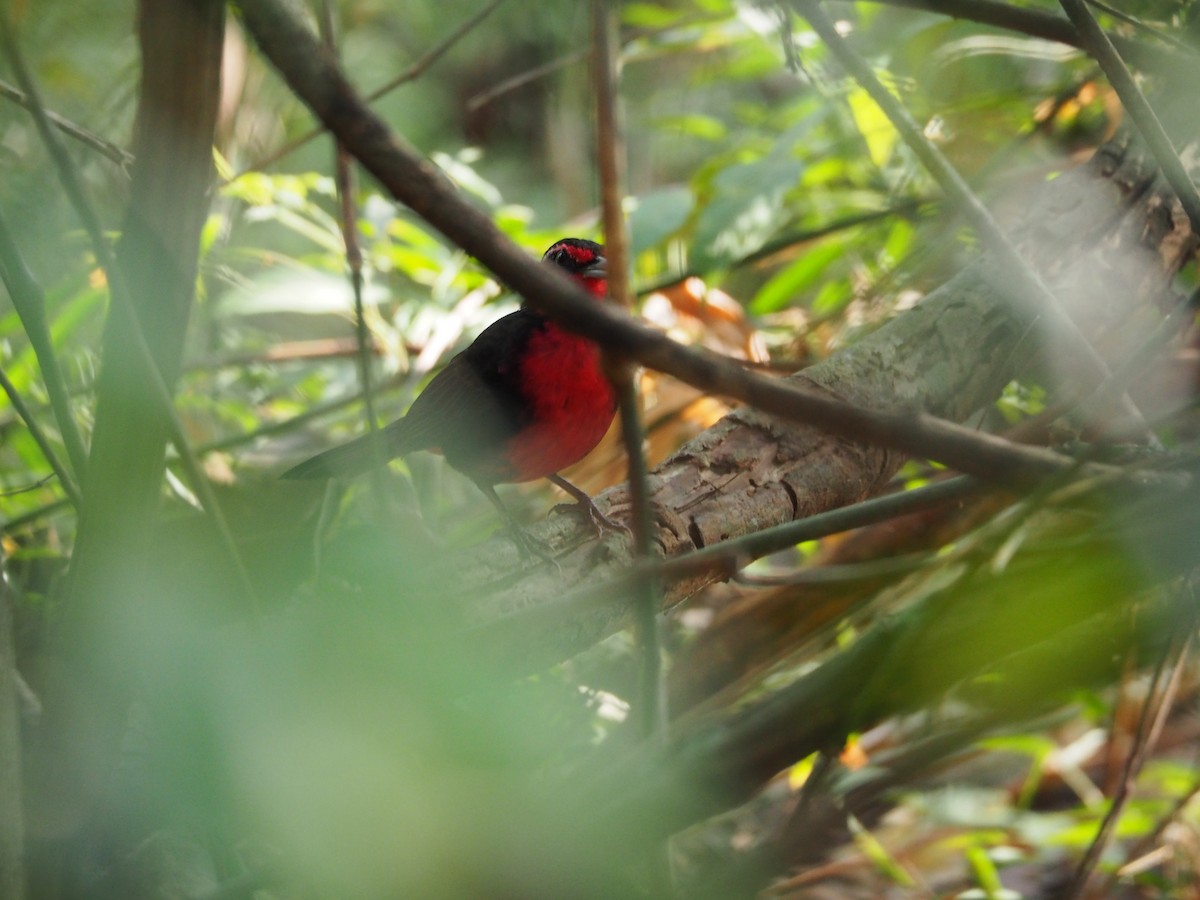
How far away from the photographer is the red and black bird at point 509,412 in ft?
7.44

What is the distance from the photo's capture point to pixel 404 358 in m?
3.50

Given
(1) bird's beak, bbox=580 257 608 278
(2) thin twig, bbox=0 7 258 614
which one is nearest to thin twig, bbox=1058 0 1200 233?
(2) thin twig, bbox=0 7 258 614

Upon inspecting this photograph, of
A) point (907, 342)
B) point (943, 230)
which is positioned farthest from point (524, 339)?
point (943, 230)

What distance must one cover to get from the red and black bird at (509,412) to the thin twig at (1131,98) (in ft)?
3.51

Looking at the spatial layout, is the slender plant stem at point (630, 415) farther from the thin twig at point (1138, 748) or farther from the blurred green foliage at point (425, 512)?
the thin twig at point (1138, 748)

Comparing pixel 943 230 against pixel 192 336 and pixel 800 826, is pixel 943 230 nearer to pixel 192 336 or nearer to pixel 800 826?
pixel 800 826

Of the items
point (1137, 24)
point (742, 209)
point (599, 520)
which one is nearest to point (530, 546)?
point (599, 520)

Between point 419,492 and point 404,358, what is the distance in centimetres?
59

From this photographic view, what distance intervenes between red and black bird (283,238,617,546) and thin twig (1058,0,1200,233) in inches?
42.2

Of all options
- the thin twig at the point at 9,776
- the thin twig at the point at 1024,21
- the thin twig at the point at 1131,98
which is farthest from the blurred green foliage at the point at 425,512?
the thin twig at the point at 1131,98

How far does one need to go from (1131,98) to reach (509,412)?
1.36 meters

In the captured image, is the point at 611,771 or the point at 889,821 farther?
the point at 889,821

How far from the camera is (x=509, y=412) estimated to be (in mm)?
2330

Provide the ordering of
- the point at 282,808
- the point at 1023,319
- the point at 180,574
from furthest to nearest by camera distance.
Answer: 1. the point at 1023,319
2. the point at 180,574
3. the point at 282,808
